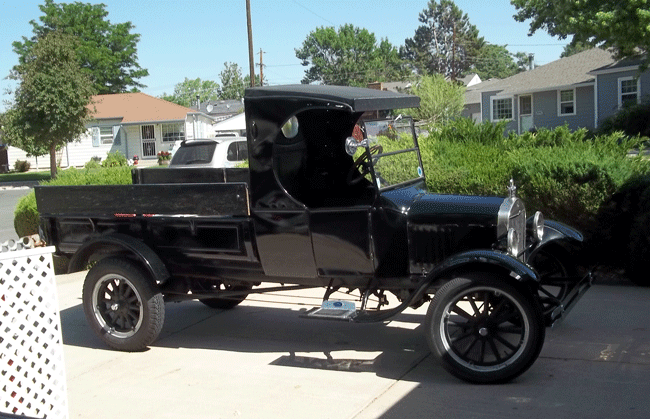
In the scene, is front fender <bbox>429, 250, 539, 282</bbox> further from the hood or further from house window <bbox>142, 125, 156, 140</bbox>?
house window <bbox>142, 125, 156, 140</bbox>

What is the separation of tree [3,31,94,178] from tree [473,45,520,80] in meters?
69.1

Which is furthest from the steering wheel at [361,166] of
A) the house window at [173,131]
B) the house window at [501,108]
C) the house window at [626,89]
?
the house window at [173,131]

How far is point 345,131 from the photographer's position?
6.50 metres

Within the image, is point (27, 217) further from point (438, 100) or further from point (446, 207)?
point (438, 100)

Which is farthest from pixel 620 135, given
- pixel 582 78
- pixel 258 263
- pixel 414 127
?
pixel 582 78

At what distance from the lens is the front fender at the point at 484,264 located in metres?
5.00

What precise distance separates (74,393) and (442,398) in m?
2.67

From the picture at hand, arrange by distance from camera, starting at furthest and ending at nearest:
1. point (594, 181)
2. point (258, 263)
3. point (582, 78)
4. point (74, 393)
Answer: point (582, 78), point (594, 181), point (258, 263), point (74, 393)

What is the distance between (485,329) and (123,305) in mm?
3123

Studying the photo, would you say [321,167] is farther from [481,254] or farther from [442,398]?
[442,398]

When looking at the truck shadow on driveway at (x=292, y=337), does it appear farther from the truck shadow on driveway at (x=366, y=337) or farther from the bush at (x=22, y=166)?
the bush at (x=22, y=166)

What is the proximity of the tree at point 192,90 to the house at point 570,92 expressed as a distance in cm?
9423

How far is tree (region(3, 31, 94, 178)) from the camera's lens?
112 feet

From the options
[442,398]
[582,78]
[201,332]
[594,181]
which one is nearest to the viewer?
[442,398]
